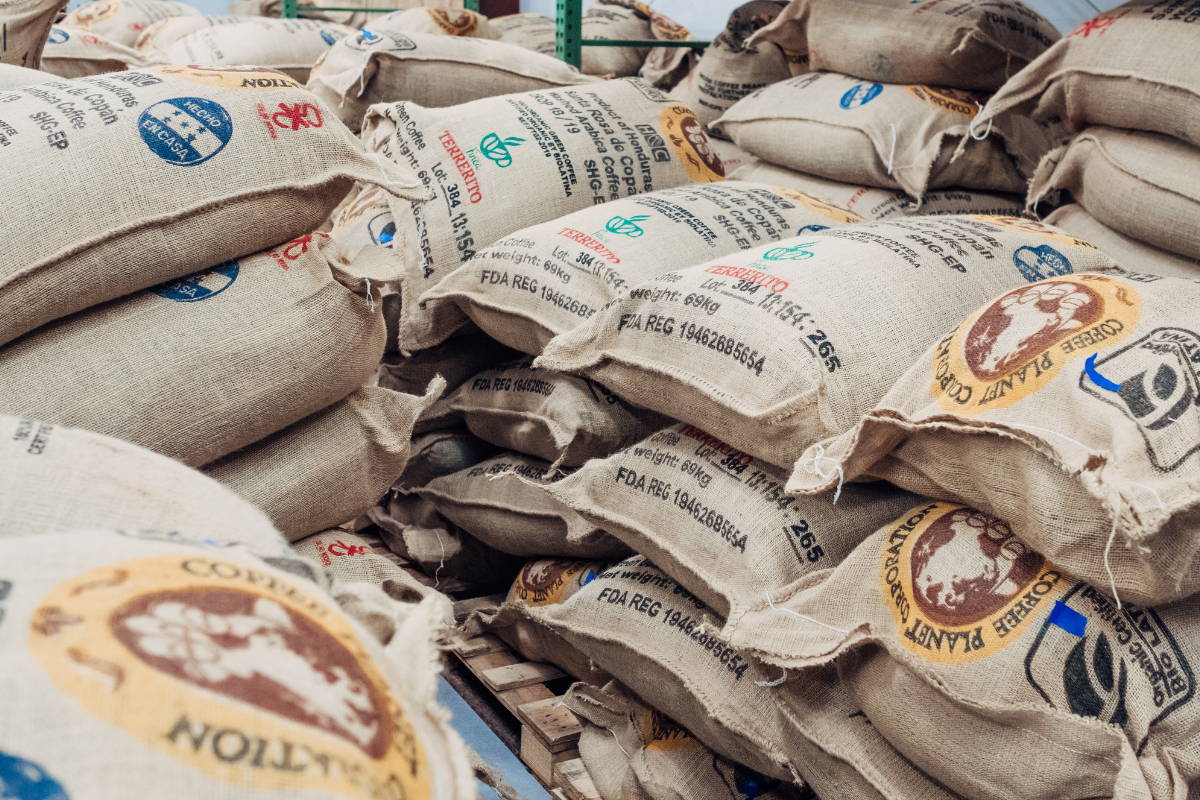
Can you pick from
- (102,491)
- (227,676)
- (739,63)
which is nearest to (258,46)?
(739,63)

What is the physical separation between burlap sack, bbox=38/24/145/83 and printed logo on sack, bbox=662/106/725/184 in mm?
1766

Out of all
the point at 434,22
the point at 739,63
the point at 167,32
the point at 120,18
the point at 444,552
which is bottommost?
the point at 444,552

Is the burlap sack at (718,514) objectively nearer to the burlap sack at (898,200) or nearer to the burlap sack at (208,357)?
the burlap sack at (208,357)

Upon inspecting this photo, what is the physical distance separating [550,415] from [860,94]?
1175 millimetres

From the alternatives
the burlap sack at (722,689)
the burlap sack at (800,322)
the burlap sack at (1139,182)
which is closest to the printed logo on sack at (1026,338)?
the burlap sack at (800,322)

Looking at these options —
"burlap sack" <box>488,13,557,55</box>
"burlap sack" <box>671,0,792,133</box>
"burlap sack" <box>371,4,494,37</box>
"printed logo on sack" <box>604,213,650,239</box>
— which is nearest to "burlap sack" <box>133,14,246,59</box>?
"burlap sack" <box>371,4,494,37</box>

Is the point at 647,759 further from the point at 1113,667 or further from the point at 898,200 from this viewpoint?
the point at 898,200

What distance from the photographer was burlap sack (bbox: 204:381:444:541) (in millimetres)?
1717

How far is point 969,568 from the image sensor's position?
1.38m

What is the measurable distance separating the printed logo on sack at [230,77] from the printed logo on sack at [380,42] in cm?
109

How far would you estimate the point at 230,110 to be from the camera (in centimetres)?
161

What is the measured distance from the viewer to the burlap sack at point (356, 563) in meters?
1.76

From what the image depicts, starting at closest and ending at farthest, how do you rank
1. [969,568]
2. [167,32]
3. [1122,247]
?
1. [969,568]
2. [1122,247]
3. [167,32]

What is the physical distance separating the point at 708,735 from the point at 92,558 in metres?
1.17
